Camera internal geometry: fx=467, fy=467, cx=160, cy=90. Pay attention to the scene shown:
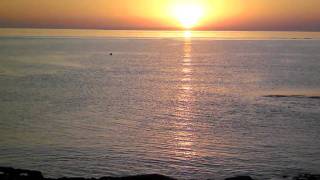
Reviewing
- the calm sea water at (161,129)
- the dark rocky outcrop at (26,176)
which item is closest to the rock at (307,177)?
the calm sea water at (161,129)

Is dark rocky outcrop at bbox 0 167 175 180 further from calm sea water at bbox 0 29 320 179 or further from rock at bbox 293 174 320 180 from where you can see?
rock at bbox 293 174 320 180

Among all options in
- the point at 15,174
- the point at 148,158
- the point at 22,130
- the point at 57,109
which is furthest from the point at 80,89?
the point at 15,174

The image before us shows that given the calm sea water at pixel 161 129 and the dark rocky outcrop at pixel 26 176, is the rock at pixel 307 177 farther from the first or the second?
the dark rocky outcrop at pixel 26 176

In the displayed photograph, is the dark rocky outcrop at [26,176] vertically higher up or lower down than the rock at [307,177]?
lower down

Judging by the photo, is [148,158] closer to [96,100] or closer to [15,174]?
[15,174]

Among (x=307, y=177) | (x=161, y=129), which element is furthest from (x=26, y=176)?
(x=161, y=129)

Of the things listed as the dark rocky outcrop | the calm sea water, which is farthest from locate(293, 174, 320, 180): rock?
→ the dark rocky outcrop

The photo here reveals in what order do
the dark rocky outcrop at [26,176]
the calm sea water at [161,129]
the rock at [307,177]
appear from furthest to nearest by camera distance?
the calm sea water at [161,129] → the rock at [307,177] → the dark rocky outcrop at [26,176]

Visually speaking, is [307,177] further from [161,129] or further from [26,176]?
[161,129]

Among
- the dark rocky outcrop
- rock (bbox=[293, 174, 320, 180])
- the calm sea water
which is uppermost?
the calm sea water

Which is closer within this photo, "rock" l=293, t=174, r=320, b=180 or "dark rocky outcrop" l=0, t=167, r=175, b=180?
"dark rocky outcrop" l=0, t=167, r=175, b=180

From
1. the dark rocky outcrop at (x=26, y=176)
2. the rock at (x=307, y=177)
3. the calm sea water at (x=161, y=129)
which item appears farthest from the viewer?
the calm sea water at (x=161, y=129)

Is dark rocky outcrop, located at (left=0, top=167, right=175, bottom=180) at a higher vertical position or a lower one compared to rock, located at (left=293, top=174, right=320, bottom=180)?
lower

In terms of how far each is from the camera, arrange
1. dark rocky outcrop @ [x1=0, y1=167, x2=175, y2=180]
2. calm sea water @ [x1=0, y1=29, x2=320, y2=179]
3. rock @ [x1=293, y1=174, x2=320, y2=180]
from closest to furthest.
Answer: dark rocky outcrop @ [x1=0, y1=167, x2=175, y2=180] < rock @ [x1=293, y1=174, x2=320, y2=180] < calm sea water @ [x1=0, y1=29, x2=320, y2=179]
